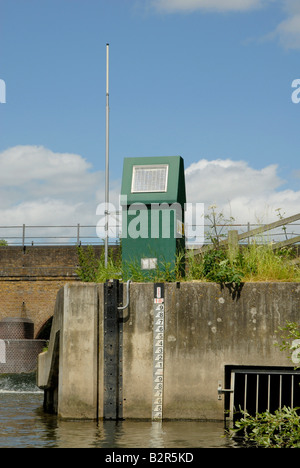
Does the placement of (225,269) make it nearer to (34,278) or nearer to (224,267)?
(224,267)

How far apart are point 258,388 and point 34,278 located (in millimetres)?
19496

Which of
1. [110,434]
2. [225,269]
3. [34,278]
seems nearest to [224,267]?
[225,269]

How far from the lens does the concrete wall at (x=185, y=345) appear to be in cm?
1077

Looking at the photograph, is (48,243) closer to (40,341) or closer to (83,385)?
(40,341)

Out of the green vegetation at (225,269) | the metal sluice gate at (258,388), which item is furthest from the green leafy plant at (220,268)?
the metal sluice gate at (258,388)

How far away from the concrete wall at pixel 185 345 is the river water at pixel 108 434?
300mm

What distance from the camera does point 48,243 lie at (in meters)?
29.5

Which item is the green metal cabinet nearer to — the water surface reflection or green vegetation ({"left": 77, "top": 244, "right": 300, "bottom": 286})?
green vegetation ({"left": 77, "top": 244, "right": 300, "bottom": 286})

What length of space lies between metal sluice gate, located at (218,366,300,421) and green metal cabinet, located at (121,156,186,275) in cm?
233

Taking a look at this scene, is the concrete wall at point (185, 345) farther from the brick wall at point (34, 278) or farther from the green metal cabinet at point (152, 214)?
the brick wall at point (34, 278)

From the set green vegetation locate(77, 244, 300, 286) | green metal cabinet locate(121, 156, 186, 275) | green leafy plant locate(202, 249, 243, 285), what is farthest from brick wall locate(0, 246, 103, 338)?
green leafy plant locate(202, 249, 243, 285)

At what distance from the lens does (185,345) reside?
35.7ft
